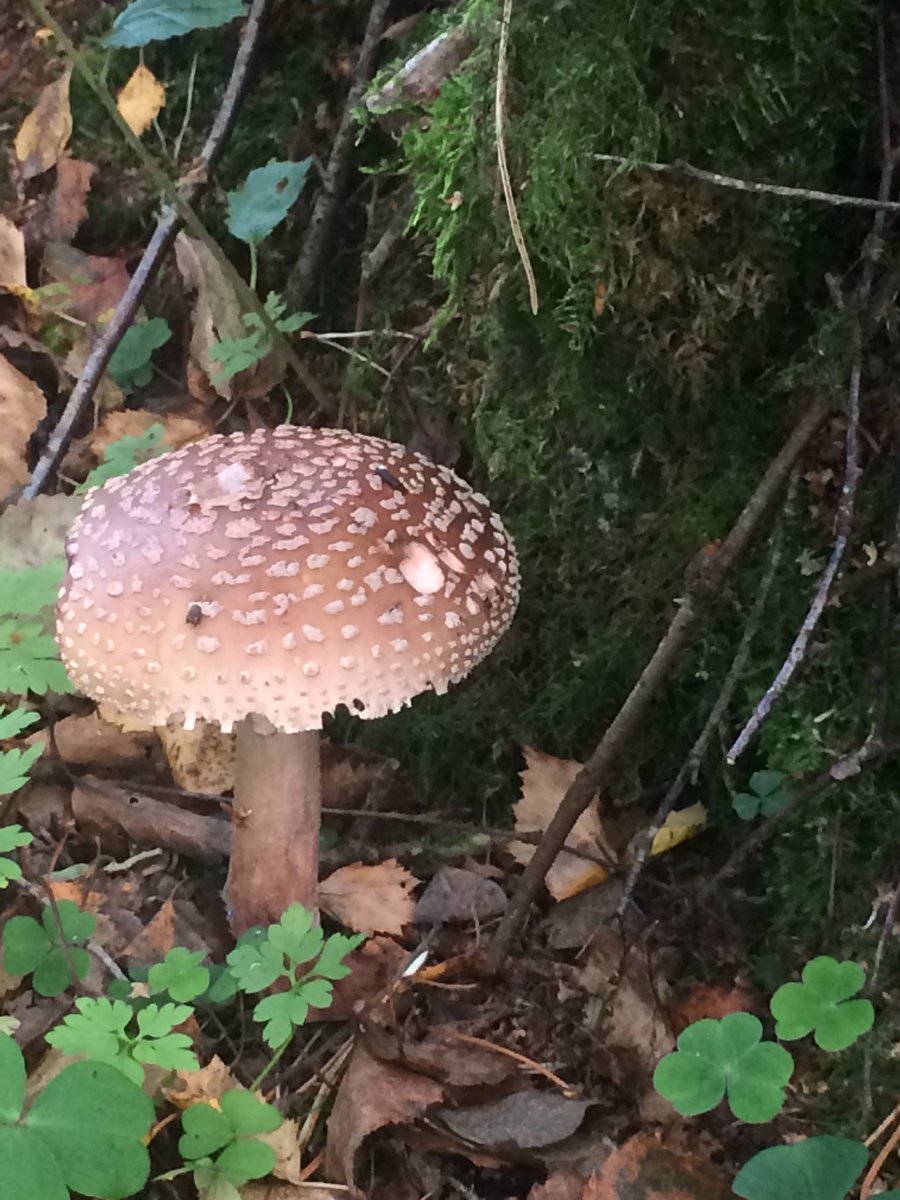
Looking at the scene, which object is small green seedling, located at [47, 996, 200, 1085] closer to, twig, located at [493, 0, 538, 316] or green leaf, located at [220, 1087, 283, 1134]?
green leaf, located at [220, 1087, 283, 1134]

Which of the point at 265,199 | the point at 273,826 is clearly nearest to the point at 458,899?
the point at 273,826

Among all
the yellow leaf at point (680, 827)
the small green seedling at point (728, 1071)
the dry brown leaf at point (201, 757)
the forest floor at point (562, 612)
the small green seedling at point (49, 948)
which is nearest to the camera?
the small green seedling at point (728, 1071)

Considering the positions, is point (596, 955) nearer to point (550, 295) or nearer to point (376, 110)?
point (550, 295)

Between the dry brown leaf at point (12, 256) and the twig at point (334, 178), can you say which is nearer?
the twig at point (334, 178)

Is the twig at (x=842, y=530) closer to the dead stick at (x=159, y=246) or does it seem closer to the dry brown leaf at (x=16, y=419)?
the dead stick at (x=159, y=246)

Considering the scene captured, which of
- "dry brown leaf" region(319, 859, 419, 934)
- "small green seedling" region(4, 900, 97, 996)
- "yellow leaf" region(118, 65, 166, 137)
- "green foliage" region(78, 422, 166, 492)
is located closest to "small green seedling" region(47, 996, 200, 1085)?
"small green seedling" region(4, 900, 97, 996)

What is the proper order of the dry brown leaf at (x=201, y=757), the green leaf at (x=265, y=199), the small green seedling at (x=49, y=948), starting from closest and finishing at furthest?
1. the small green seedling at (x=49, y=948)
2. the green leaf at (x=265, y=199)
3. the dry brown leaf at (x=201, y=757)

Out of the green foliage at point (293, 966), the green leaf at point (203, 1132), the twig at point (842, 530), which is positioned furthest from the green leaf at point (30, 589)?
the twig at point (842, 530)

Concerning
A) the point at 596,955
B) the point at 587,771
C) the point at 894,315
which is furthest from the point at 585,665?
the point at 894,315
